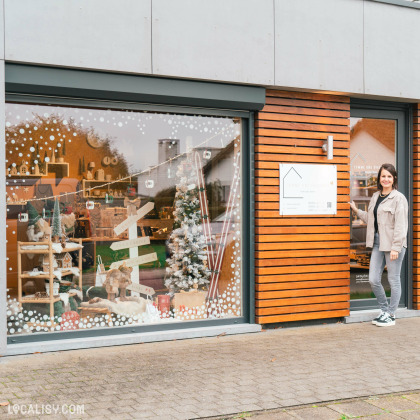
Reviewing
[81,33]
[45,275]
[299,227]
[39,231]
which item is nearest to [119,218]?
[39,231]

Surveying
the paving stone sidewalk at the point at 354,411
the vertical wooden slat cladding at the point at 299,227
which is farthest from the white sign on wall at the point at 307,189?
the paving stone sidewalk at the point at 354,411

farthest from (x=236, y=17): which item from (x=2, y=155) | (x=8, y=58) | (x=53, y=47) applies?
(x=2, y=155)

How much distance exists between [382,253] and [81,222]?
12.8 feet

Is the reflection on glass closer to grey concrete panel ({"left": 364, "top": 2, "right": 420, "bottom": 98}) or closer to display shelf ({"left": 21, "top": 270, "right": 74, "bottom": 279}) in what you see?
grey concrete panel ({"left": 364, "top": 2, "right": 420, "bottom": 98})

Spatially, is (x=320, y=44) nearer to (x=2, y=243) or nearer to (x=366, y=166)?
(x=366, y=166)

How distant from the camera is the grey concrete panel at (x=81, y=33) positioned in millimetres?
6043

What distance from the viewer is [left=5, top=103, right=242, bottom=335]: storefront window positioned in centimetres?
650

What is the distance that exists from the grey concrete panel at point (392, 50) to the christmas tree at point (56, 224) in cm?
433

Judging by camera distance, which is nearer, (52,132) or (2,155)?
(2,155)

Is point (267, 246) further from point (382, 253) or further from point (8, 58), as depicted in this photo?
point (8, 58)

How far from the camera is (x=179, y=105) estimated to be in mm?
7152

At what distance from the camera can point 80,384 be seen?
16.8 feet

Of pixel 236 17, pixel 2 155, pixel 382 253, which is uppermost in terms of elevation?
pixel 236 17

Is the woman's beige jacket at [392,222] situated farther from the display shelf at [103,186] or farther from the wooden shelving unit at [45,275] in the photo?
the wooden shelving unit at [45,275]
